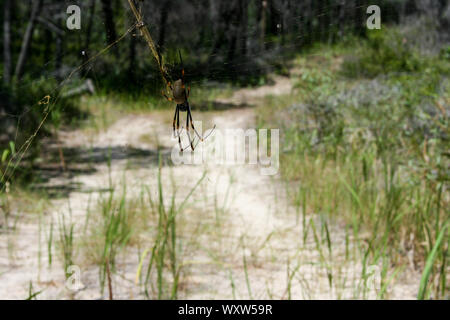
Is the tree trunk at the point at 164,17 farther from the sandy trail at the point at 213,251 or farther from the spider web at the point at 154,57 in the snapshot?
the sandy trail at the point at 213,251

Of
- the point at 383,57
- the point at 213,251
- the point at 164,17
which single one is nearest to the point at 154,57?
the point at 164,17

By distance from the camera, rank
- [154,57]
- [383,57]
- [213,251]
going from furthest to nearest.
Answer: [383,57] → [213,251] → [154,57]

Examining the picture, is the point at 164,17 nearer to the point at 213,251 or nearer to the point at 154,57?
the point at 154,57

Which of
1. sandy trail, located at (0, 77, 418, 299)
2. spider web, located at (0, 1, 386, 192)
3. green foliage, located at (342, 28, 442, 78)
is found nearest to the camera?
spider web, located at (0, 1, 386, 192)

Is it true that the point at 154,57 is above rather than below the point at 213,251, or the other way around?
above

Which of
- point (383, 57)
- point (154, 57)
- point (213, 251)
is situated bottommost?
point (213, 251)

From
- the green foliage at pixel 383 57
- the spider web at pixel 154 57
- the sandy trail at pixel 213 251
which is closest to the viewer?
the spider web at pixel 154 57

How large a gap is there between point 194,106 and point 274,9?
0.13 meters

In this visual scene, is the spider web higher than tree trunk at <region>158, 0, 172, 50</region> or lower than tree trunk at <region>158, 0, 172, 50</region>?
lower

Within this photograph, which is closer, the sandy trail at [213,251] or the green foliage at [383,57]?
the sandy trail at [213,251]

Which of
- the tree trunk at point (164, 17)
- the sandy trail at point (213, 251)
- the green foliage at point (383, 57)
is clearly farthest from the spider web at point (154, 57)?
the green foliage at point (383, 57)

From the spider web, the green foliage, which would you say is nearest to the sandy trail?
the spider web

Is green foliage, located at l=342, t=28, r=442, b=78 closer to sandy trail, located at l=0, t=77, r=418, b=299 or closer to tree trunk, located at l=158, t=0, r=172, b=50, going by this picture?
sandy trail, located at l=0, t=77, r=418, b=299
